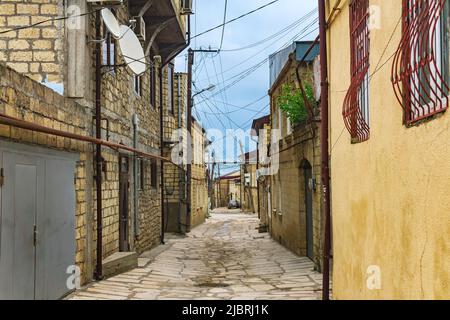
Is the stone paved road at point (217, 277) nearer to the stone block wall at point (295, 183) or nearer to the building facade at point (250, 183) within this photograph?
the stone block wall at point (295, 183)

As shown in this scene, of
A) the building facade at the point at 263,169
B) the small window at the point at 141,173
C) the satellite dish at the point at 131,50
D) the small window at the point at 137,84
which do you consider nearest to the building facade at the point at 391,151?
the satellite dish at the point at 131,50

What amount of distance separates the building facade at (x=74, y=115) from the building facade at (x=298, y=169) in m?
3.64

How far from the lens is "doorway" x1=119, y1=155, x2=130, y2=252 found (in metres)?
11.4

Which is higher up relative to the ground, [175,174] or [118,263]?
[175,174]

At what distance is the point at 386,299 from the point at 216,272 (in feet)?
23.1

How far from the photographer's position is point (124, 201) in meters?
11.8

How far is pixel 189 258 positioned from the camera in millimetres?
13719

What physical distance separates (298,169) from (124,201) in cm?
439

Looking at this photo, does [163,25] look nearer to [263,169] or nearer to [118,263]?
[118,263]

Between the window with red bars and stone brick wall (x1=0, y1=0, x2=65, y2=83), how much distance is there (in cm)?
587

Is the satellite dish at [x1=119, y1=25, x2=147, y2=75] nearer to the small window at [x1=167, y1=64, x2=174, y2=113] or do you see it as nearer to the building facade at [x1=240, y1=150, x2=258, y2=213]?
the small window at [x1=167, y1=64, x2=174, y2=113]

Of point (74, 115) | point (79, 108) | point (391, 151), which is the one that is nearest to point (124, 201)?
point (79, 108)

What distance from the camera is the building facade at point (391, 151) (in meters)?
3.43
